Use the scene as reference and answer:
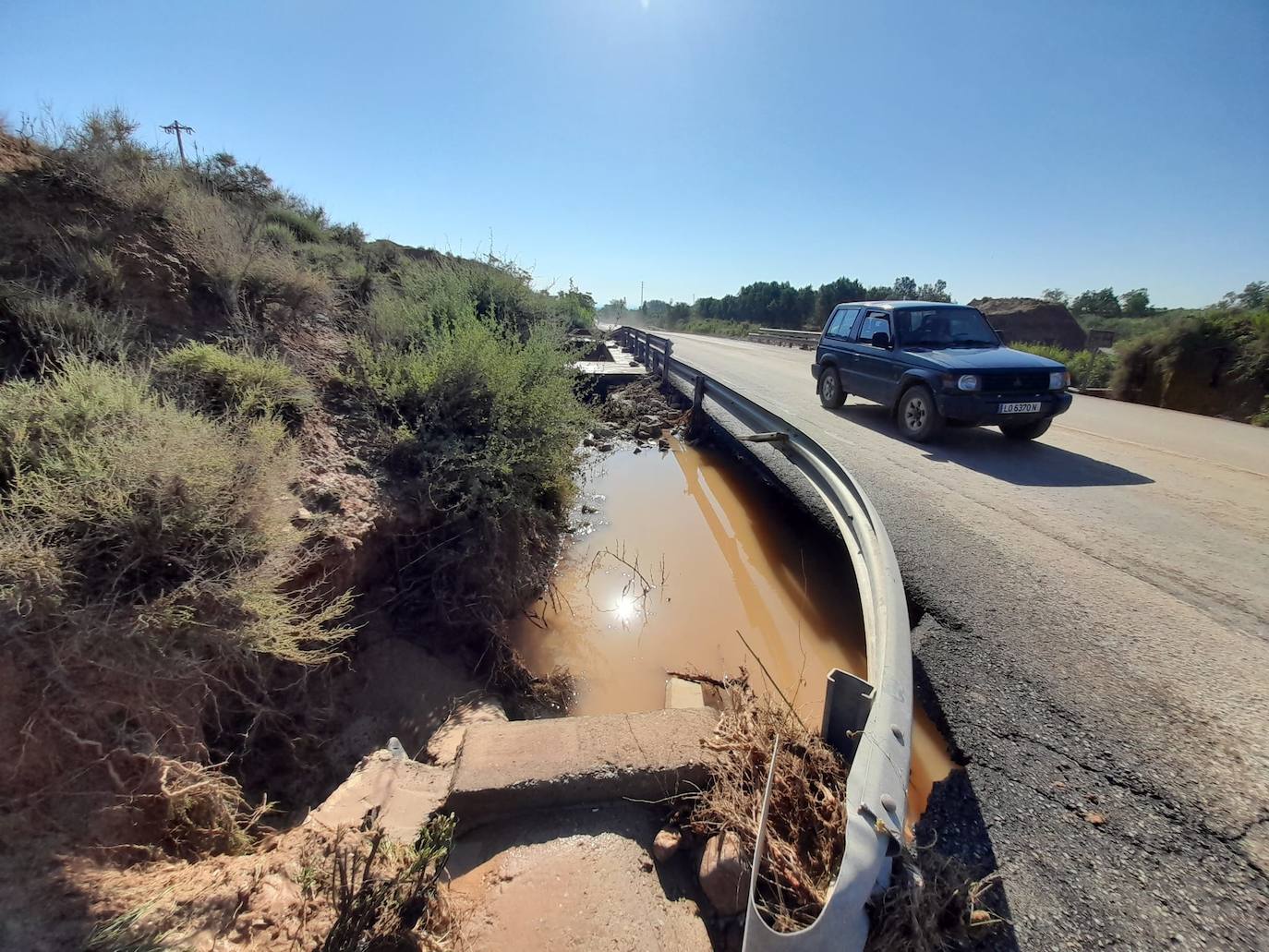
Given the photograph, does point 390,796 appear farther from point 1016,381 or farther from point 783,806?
point 1016,381

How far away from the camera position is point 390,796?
2287mm

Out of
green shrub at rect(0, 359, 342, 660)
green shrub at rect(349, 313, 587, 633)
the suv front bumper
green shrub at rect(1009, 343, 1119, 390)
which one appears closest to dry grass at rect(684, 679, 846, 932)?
green shrub at rect(0, 359, 342, 660)

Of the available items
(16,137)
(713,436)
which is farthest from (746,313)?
(16,137)

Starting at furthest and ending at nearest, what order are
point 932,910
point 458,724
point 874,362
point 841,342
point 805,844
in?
point 841,342, point 874,362, point 458,724, point 805,844, point 932,910

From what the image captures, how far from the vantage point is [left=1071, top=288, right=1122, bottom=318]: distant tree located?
54.7 meters

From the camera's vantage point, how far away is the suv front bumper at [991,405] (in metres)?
6.18

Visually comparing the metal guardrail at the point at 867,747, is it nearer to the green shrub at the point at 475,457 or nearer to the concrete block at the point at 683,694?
the concrete block at the point at 683,694

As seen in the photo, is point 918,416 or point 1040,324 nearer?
point 918,416

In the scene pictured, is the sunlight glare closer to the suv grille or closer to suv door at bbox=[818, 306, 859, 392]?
the suv grille

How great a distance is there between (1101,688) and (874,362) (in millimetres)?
6193

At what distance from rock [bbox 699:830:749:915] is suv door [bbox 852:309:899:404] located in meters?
6.85

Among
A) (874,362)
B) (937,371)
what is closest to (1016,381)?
(937,371)

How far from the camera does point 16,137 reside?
209 inches

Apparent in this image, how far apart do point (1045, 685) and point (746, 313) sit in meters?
77.1
